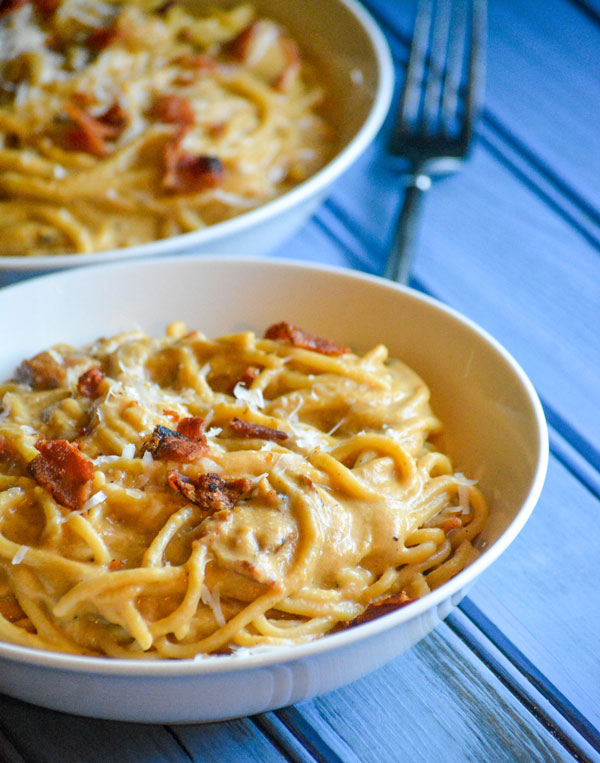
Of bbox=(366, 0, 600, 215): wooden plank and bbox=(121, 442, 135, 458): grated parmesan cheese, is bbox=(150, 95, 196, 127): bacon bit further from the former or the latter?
bbox=(121, 442, 135, 458): grated parmesan cheese

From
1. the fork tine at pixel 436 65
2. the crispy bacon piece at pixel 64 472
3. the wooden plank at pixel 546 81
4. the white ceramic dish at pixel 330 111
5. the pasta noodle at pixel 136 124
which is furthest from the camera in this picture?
the wooden plank at pixel 546 81

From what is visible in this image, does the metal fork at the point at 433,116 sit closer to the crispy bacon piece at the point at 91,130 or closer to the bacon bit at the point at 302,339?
the bacon bit at the point at 302,339

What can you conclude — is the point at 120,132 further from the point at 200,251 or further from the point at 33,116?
the point at 200,251

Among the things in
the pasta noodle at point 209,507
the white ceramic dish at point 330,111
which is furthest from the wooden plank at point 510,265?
the pasta noodle at point 209,507

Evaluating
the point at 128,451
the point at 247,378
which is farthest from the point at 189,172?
the point at 128,451

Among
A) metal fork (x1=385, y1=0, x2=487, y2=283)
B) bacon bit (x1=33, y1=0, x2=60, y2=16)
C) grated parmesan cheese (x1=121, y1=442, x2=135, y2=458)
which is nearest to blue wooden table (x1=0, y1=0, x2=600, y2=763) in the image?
metal fork (x1=385, y1=0, x2=487, y2=283)

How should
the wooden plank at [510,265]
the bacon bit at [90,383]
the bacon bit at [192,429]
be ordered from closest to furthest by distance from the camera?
1. the bacon bit at [192,429]
2. the bacon bit at [90,383]
3. the wooden plank at [510,265]

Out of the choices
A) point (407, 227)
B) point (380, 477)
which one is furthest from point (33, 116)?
point (380, 477)

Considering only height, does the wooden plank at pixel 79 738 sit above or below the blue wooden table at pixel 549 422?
below
